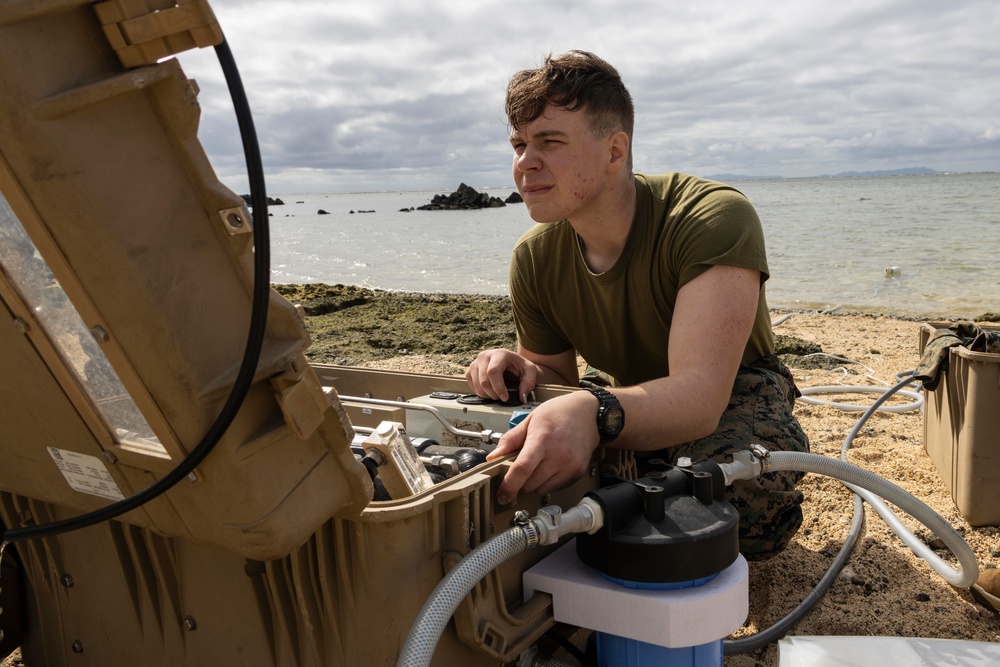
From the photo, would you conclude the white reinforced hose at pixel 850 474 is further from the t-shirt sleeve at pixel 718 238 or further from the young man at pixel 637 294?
the t-shirt sleeve at pixel 718 238

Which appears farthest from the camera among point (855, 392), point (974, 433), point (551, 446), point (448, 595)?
point (855, 392)

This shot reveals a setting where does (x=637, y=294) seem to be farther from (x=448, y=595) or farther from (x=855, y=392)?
(x=855, y=392)

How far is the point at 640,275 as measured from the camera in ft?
8.27

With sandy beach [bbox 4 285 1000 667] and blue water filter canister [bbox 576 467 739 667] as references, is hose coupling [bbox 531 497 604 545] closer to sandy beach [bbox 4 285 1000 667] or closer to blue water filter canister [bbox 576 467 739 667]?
blue water filter canister [bbox 576 467 739 667]

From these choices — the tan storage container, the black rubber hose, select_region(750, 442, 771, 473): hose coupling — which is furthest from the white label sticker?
the tan storage container

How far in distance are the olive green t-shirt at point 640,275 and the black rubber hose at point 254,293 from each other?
4.71 ft

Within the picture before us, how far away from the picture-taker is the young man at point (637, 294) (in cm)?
203

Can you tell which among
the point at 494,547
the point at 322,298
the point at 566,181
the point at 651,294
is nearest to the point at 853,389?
the point at 651,294

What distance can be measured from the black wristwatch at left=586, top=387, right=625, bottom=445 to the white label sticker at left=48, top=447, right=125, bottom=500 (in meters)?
0.99

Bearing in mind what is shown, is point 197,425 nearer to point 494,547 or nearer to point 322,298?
point 494,547

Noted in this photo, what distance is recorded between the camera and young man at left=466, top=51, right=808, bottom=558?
2033 mm

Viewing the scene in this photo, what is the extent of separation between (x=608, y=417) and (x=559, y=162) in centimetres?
99

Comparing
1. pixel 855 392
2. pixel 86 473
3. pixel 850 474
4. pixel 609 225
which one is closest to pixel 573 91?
pixel 609 225

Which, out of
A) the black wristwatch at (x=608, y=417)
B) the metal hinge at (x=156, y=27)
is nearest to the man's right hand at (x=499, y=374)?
the black wristwatch at (x=608, y=417)
